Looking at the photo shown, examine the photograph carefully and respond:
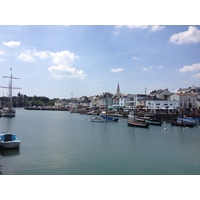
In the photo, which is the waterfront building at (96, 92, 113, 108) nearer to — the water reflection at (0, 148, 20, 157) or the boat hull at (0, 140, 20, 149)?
the boat hull at (0, 140, 20, 149)

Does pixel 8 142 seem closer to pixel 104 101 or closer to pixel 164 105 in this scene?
pixel 164 105

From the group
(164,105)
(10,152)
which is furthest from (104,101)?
(10,152)

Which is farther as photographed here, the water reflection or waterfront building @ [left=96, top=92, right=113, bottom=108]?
waterfront building @ [left=96, top=92, right=113, bottom=108]

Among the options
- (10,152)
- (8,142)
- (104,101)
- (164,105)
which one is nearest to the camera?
(10,152)

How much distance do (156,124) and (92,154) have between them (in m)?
17.6

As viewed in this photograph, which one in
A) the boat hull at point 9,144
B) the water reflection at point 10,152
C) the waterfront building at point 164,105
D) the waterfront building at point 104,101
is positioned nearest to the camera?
the water reflection at point 10,152

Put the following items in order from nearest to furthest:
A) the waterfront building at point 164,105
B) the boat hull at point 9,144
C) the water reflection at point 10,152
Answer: the water reflection at point 10,152 → the boat hull at point 9,144 → the waterfront building at point 164,105

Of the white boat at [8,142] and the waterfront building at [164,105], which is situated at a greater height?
the waterfront building at [164,105]

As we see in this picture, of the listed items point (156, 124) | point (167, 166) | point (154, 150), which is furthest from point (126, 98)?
point (167, 166)

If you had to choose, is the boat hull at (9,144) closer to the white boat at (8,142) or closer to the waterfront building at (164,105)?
the white boat at (8,142)

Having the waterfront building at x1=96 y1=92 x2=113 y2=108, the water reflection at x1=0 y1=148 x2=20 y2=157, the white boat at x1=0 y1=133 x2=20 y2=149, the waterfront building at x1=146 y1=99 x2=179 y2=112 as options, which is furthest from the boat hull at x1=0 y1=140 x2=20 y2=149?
the waterfront building at x1=96 y1=92 x2=113 y2=108

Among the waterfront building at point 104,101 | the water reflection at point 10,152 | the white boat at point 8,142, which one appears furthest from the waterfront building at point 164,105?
the water reflection at point 10,152

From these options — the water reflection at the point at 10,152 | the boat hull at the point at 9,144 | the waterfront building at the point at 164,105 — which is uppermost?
the waterfront building at the point at 164,105

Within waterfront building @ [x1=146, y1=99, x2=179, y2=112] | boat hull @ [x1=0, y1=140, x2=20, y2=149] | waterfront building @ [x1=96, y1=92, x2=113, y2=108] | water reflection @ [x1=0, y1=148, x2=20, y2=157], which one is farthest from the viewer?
waterfront building @ [x1=96, y1=92, x2=113, y2=108]
